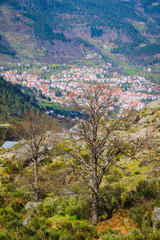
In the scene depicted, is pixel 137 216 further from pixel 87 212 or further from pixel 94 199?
pixel 87 212

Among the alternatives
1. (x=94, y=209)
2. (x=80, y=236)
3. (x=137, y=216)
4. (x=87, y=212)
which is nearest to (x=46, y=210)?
(x=87, y=212)

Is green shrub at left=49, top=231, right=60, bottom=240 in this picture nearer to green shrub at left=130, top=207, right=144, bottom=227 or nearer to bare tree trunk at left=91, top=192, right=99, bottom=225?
bare tree trunk at left=91, top=192, right=99, bottom=225

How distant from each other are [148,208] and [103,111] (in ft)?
11.2

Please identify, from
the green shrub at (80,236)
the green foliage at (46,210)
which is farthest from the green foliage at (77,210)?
the green shrub at (80,236)

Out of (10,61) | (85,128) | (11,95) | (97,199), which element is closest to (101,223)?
(97,199)

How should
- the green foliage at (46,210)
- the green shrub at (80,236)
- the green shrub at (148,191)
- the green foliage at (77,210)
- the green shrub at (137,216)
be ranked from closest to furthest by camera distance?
the green shrub at (80,236) < the green shrub at (137,216) < the green shrub at (148,191) < the green foliage at (77,210) < the green foliage at (46,210)

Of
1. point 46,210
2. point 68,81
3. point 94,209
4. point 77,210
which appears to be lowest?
point 46,210

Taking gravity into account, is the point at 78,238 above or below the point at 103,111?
below

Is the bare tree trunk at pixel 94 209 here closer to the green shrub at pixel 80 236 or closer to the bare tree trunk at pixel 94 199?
the bare tree trunk at pixel 94 199

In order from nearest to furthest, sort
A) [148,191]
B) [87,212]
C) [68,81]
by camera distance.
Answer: [148,191] → [87,212] → [68,81]

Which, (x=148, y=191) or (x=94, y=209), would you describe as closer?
(x=94, y=209)

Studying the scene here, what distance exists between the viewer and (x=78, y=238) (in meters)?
4.95

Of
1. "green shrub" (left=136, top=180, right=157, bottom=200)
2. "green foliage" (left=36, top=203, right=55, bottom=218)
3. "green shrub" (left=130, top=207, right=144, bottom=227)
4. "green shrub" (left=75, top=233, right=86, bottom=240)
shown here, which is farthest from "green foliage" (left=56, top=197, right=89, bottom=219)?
"green shrub" (left=136, top=180, right=157, bottom=200)

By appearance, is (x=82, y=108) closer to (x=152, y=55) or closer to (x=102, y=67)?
(x=102, y=67)
